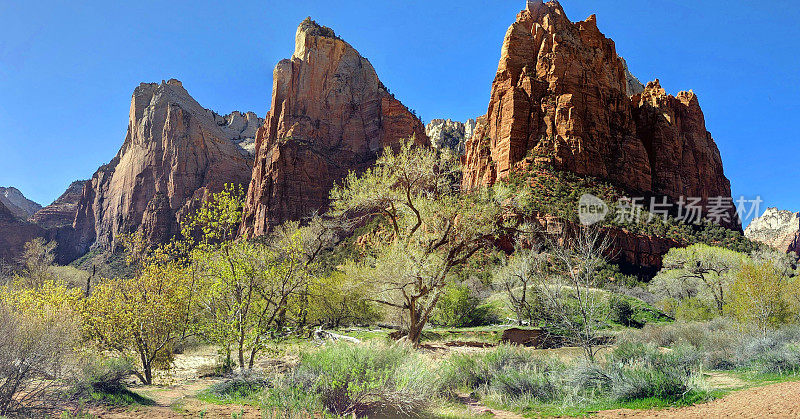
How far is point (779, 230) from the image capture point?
527 feet

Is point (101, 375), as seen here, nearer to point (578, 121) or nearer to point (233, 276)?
point (233, 276)

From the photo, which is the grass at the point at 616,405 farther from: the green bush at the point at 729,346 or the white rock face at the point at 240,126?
the white rock face at the point at 240,126

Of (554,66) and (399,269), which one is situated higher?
(554,66)

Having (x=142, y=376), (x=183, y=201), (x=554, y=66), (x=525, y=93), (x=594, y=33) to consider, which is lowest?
(x=142, y=376)

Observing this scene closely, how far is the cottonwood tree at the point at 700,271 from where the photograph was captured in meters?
29.9

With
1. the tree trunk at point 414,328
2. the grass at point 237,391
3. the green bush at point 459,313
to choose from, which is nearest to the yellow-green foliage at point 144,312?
the grass at point 237,391

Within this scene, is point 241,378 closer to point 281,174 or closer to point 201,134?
point 281,174

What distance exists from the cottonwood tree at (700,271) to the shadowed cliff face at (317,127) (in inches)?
2707

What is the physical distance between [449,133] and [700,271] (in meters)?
114

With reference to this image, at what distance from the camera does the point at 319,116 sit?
105 meters

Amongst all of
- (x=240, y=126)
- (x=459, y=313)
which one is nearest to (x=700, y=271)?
(x=459, y=313)

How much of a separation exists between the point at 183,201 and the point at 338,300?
96.8 metres

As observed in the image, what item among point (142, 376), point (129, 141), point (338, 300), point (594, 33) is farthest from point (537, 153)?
point (129, 141)

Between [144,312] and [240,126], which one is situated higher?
[240,126]
